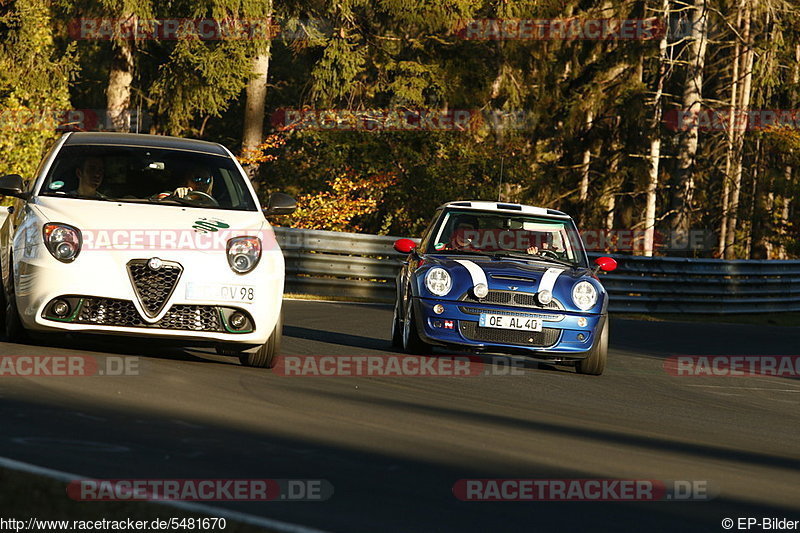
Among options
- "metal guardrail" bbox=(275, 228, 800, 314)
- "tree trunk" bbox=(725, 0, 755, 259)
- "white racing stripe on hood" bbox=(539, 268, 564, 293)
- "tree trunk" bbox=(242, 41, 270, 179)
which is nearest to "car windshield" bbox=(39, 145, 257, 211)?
"white racing stripe on hood" bbox=(539, 268, 564, 293)

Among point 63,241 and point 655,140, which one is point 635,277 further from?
point 63,241

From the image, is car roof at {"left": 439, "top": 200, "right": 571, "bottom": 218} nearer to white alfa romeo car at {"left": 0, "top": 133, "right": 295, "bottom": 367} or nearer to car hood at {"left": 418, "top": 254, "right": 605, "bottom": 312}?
car hood at {"left": 418, "top": 254, "right": 605, "bottom": 312}

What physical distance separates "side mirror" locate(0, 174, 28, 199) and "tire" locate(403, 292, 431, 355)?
3522 millimetres

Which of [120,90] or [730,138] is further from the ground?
[730,138]

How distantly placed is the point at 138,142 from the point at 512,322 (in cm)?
345

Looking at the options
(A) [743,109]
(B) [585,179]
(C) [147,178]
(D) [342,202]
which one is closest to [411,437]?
(C) [147,178]

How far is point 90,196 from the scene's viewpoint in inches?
382

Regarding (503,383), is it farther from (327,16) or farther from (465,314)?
(327,16)

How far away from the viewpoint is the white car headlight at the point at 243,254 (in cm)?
922

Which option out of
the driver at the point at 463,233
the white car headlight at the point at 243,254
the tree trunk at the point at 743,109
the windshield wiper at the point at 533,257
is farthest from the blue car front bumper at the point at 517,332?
the tree trunk at the point at 743,109

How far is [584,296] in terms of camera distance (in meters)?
11.4

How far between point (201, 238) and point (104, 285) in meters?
0.76

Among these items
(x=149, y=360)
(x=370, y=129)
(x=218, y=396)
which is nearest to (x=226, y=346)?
(x=149, y=360)

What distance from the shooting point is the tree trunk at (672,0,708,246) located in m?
34.2
